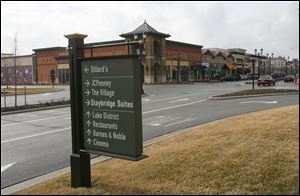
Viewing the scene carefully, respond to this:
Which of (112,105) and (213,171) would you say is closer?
(112,105)

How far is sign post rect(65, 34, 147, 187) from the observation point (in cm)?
464

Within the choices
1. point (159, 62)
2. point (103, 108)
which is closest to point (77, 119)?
point (103, 108)

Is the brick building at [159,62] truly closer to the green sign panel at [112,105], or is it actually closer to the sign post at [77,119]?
the sign post at [77,119]

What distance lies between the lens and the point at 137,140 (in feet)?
15.5

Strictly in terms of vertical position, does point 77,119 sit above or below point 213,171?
above

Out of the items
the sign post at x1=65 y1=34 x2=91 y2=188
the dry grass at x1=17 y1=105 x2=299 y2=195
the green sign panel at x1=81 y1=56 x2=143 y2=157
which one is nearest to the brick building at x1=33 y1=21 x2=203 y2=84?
the dry grass at x1=17 y1=105 x2=299 y2=195

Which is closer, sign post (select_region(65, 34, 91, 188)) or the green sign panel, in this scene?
the green sign panel

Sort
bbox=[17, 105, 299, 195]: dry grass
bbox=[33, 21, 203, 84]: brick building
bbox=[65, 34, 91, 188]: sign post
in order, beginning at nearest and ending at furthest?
bbox=[17, 105, 299, 195]: dry grass → bbox=[65, 34, 91, 188]: sign post → bbox=[33, 21, 203, 84]: brick building

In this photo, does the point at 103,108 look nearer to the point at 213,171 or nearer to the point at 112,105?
the point at 112,105

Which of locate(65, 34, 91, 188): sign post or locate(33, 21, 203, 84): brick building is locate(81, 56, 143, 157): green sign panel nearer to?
locate(65, 34, 91, 188): sign post

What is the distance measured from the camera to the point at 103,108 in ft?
16.1

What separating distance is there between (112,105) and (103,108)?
15 centimetres

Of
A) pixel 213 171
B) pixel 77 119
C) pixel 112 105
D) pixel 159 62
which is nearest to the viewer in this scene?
pixel 112 105

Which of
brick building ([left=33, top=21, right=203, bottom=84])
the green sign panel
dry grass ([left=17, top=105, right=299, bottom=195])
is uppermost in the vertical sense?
brick building ([left=33, top=21, right=203, bottom=84])
